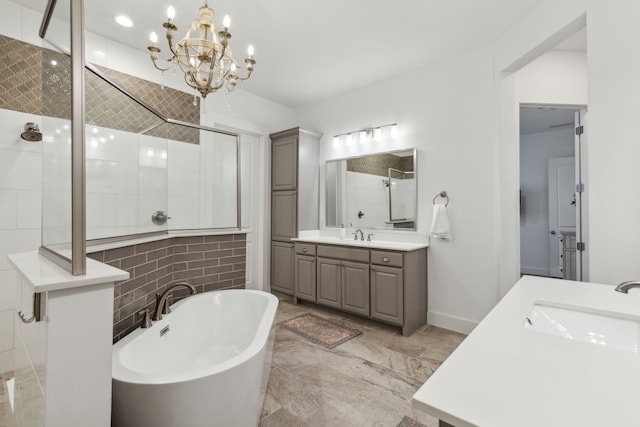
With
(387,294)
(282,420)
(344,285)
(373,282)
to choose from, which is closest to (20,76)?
(282,420)

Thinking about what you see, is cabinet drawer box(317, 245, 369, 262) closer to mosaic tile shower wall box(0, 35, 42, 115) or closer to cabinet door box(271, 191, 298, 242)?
cabinet door box(271, 191, 298, 242)

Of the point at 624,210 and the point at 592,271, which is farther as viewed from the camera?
the point at 592,271

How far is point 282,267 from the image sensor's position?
403 cm

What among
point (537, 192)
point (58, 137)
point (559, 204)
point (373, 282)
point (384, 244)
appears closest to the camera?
point (58, 137)

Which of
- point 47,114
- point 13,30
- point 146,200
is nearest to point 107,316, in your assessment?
point 47,114

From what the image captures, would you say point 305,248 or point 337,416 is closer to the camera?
point 337,416

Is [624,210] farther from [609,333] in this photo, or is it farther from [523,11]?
[523,11]

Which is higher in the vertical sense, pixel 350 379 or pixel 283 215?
pixel 283 215

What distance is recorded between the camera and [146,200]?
2326 millimetres

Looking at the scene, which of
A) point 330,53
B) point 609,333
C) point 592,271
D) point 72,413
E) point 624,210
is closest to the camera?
point 72,413

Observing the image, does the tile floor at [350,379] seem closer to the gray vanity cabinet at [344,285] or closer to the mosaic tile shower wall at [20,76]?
the gray vanity cabinet at [344,285]

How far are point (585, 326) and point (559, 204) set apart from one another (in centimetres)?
520

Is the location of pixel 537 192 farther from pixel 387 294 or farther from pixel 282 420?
pixel 282 420

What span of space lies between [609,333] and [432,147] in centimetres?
237
